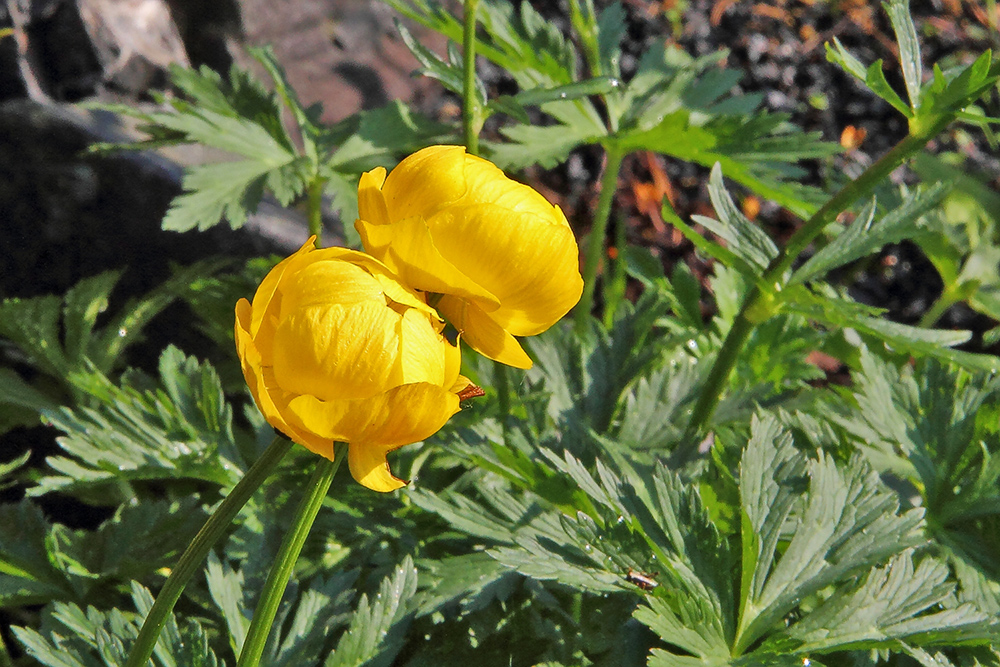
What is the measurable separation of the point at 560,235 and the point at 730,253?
52cm

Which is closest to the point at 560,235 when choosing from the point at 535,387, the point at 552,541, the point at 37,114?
the point at 552,541

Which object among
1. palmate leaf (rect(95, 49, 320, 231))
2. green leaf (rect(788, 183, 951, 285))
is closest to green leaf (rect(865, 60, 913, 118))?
green leaf (rect(788, 183, 951, 285))

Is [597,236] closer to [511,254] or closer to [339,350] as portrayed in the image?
[511,254]

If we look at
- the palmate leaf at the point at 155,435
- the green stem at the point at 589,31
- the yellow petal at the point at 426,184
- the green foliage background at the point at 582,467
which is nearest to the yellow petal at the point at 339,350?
the yellow petal at the point at 426,184

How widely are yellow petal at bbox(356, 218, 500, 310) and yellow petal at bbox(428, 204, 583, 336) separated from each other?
15 millimetres

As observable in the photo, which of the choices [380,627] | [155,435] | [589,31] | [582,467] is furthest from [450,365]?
[589,31]

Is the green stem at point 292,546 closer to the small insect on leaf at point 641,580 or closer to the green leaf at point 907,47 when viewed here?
the small insect on leaf at point 641,580

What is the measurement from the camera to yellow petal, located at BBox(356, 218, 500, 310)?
0.65 metres

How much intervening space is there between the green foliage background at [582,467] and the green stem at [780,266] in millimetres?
11

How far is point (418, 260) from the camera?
2.15 feet

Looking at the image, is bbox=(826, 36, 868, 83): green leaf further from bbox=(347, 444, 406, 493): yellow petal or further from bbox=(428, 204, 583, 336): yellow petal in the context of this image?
bbox=(347, 444, 406, 493): yellow petal

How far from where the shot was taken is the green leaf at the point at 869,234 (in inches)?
43.8

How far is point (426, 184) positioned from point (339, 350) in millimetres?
168

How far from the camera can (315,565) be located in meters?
1.26
